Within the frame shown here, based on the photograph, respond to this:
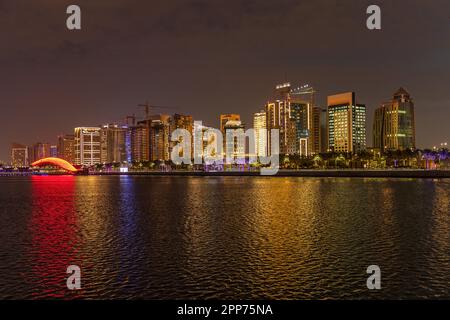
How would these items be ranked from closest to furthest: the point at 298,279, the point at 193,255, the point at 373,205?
the point at 298,279, the point at 193,255, the point at 373,205

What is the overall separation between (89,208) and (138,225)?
558 inches

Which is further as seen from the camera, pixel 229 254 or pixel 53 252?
pixel 53 252

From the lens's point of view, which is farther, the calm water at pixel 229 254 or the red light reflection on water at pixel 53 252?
the red light reflection on water at pixel 53 252

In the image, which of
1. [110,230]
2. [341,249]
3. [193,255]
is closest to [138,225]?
[110,230]

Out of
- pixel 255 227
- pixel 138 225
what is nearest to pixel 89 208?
pixel 138 225

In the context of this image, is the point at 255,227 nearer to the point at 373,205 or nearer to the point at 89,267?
the point at 89,267

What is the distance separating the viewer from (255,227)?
89.2ft

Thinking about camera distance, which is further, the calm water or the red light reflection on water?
the red light reflection on water

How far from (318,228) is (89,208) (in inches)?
918
